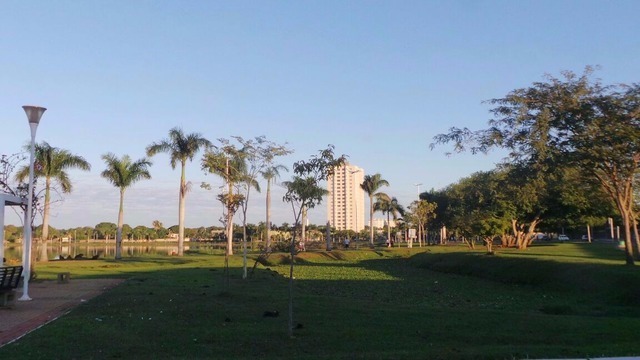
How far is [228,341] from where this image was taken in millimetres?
11219

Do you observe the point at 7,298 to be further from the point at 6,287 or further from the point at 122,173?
the point at 122,173

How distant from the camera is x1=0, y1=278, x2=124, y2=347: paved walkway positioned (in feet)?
42.6

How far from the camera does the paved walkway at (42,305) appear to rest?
12974 mm

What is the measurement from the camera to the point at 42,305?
1730 centimetres

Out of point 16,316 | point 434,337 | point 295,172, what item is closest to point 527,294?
point 434,337

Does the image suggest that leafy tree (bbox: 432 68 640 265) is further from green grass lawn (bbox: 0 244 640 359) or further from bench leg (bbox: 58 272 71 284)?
bench leg (bbox: 58 272 71 284)

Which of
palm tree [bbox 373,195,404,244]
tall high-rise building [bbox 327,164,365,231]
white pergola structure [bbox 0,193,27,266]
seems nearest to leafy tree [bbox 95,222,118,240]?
tall high-rise building [bbox 327,164,365,231]

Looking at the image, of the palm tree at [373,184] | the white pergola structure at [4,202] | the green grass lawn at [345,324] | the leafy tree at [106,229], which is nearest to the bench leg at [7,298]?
the green grass lawn at [345,324]

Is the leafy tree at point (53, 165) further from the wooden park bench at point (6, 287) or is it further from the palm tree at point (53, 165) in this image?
the wooden park bench at point (6, 287)

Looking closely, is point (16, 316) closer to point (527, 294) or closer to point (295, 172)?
point (295, 172)

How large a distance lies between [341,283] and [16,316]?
49.2 ft

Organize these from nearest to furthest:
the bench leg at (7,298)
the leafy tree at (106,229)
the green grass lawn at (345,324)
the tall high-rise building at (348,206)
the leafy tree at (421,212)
Answer: the green grass lawn at (345,324)
the bench leg at (7,298)
the leafy tree at (421,212)
the leafy tree at (106,229)
the tall high-rise building at (348,206)

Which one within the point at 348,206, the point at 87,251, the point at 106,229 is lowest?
the point at 87,251

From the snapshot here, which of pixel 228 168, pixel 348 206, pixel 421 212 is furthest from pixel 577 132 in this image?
pixel 348 206
